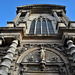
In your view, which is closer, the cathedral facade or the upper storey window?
the cathedral facade

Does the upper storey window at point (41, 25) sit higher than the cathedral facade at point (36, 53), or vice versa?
the upper storey window at point (41, 25)

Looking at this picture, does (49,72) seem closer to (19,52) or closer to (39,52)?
(39,52)

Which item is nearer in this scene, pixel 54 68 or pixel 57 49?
pixel 54 68

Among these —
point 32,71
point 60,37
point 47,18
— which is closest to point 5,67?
point 32,71

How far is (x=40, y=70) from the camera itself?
23.9 feet

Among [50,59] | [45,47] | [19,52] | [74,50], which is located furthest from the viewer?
[45,47]

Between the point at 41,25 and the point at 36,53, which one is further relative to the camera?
the point at 41,25

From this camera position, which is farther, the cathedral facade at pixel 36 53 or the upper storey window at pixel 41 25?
the upper storey window at pixel 41 25

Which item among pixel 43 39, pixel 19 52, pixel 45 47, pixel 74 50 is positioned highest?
pixel 43 39

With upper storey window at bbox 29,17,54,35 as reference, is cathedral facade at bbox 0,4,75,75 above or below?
below

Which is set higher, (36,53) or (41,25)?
(41,25)

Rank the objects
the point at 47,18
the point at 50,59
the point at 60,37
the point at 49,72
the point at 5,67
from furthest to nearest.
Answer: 1. the point at 47,18
2. the point at 60,37
3. the point at 50,59
4. the point at 49,72
5. the point at 5,67

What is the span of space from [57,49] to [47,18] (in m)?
9.63

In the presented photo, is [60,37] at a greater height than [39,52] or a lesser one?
greater
